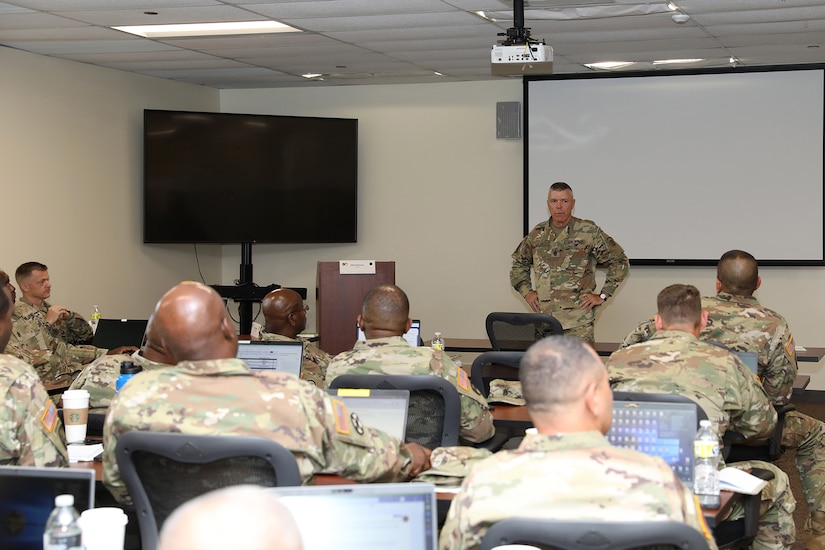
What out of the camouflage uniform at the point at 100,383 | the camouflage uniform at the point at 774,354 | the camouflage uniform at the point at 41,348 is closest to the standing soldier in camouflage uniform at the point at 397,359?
the camouflage uniform at the point at 100,383

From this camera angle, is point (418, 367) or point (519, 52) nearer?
point (418, 367)

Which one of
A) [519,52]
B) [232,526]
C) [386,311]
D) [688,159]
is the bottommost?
[232,526]

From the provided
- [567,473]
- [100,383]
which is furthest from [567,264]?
[567,473]

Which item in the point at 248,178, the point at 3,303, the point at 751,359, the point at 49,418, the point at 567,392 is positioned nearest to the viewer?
the point at 567,392

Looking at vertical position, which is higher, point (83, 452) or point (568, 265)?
point (568, 265)

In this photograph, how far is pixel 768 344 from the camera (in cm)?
479

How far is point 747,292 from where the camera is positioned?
197 inches

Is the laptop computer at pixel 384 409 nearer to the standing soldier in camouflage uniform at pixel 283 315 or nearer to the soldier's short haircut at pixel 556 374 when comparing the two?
the soldier's short haircut at pixel 556 374

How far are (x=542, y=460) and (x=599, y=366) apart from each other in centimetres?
27

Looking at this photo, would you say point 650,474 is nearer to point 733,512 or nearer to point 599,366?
point 599,366

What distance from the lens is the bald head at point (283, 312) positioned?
16.9ft

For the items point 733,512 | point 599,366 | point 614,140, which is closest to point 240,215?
point 614,140

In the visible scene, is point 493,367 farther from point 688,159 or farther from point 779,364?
point 688,159

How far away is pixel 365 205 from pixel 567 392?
25.6ft
